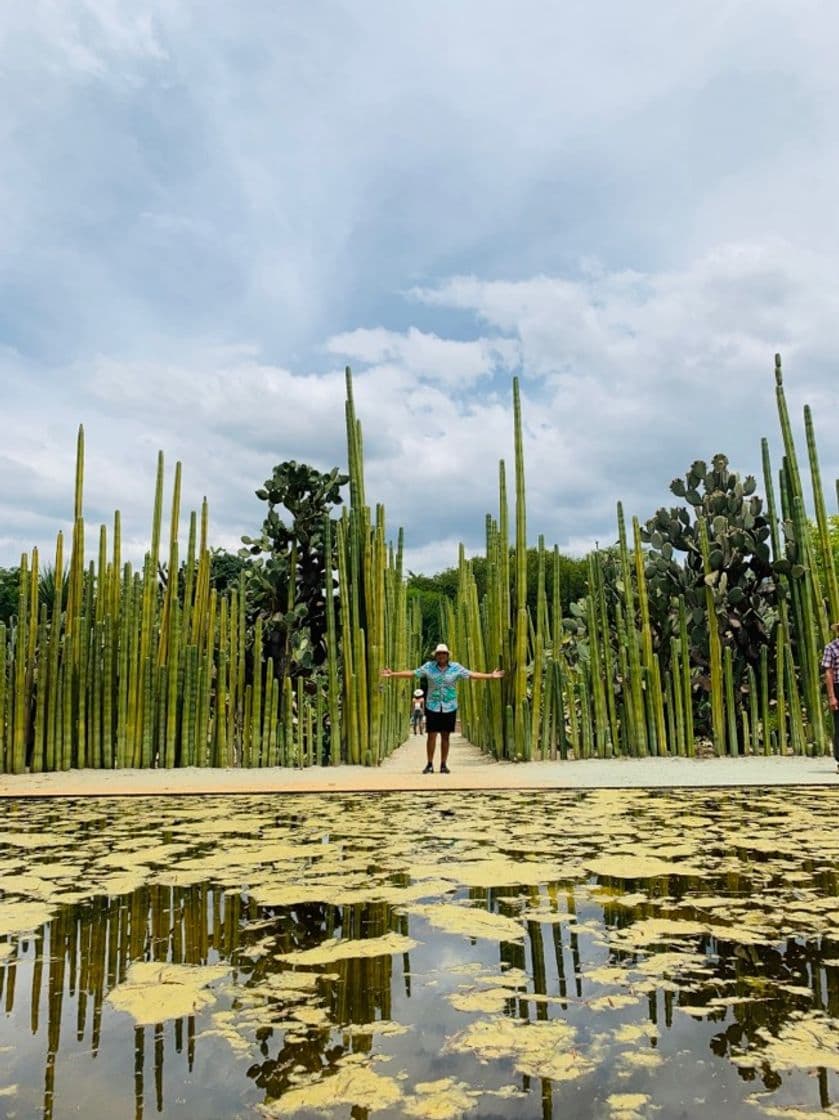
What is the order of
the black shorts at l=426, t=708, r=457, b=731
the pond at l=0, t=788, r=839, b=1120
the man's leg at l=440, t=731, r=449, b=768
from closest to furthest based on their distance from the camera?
1. the pond at l=0, t=788, r=839, b=1120
2. the man's leg at l=440, t=731, r=449, b=768
3. the black shorts at l=426, t=708, r=457, b=731

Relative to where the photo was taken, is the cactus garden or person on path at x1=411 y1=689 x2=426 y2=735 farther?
person on path at x1=411 y1=689 x2=426 y2=735

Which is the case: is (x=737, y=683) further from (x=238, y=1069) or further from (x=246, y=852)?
(x=238, y=1069)

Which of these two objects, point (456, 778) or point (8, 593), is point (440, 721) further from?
point (8, 593)

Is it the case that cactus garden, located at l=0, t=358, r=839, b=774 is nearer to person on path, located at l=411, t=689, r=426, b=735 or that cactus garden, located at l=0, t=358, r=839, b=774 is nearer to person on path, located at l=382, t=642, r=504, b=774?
person on path, located at l=382, t=642, r=504, b=774

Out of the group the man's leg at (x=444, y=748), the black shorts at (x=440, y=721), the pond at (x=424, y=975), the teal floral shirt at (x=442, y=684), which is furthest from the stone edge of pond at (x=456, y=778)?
the pond at (x=424, y=975)

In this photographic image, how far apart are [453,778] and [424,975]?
3.19 metres

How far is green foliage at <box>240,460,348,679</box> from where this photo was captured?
21.1 ft

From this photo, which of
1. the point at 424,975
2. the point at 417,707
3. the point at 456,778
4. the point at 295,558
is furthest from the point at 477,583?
the point at 424,975

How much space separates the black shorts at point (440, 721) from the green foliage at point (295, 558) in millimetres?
1242

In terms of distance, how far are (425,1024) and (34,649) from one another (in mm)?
4698

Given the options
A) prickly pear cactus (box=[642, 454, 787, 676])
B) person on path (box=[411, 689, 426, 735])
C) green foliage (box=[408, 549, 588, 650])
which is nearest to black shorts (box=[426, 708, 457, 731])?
prickly pear cactus (box=[642, 454, 787, 676])

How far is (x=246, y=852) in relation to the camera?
2.67 metres

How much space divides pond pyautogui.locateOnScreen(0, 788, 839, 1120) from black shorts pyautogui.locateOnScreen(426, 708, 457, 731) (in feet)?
8.30

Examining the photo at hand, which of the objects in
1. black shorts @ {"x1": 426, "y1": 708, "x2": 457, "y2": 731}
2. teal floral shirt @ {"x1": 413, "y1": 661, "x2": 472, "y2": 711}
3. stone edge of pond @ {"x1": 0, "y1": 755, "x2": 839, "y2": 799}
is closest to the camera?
stone edge of pond @ {"x1": 0, "y1": 755, "x2": 839, "y2": 799}
